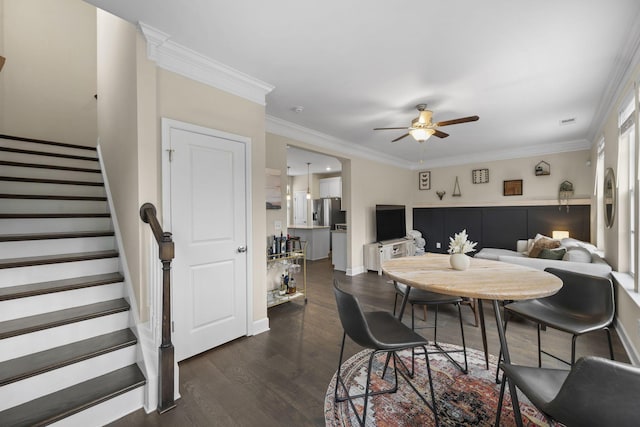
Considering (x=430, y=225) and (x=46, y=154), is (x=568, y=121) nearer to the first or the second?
(x=430, y=225)

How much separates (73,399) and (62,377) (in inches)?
7.1

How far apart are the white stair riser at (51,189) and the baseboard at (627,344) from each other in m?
5.47

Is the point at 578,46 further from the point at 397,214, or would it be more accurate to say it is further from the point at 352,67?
the point at 397,214

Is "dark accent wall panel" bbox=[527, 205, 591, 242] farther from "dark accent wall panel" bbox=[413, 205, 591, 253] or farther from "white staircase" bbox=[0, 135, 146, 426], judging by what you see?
"white staircase" bbox=[0, 135, 146, 426]

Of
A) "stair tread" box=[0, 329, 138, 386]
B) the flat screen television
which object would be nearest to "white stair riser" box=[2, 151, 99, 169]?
"stair tread" box=[0, 329, 138, 386]

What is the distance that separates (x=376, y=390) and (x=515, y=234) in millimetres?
5889

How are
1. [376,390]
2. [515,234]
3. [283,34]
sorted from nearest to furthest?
[376,390], [283,34], [515,234]

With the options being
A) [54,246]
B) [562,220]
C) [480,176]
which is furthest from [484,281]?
[480,176]

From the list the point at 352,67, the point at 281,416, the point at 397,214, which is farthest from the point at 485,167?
the point at 281,416

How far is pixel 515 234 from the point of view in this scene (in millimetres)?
6129

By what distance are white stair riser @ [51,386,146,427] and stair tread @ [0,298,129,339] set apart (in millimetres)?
613

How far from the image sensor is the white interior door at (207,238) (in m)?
2.33

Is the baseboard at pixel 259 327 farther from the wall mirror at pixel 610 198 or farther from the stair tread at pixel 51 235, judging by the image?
the wall mirror at pixel 610 198

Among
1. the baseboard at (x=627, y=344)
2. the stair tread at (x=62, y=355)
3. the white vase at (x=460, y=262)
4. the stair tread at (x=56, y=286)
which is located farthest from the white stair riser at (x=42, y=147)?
the baseboard at (x=627, y=344)
